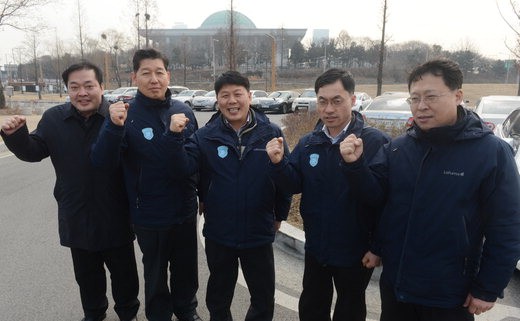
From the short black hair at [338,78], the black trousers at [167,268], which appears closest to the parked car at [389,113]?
the short black hair at [338,78]

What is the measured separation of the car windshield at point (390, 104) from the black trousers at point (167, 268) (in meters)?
8.28

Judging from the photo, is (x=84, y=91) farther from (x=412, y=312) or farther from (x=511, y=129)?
(x=511, y=129)

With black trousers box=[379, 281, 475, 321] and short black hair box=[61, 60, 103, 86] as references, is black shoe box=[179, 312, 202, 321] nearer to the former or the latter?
black trousers box=[379, 281, 475, 321]

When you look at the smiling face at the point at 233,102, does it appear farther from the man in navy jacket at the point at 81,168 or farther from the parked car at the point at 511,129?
the parked car at the point at 511,129

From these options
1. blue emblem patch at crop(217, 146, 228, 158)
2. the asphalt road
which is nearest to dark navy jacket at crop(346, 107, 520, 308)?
blue emblem patch at crop(217, 146, 228, 158)

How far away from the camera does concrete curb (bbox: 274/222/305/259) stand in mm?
4137

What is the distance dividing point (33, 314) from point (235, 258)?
170 cm

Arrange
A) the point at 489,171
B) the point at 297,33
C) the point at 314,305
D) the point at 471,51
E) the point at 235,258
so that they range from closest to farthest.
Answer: the point at 489,171 < the point at 314,305 < the point at 235,258 < the point at 471,51 < the point at 297,33

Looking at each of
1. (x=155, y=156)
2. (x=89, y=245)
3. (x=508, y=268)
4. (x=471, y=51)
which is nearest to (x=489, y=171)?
(x=508, y=268)

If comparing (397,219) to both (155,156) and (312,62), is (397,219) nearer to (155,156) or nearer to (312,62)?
(155,156)

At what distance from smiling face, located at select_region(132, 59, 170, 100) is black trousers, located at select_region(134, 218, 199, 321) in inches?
36.3

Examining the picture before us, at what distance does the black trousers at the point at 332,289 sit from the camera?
2.48 meters

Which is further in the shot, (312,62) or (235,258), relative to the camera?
(312,62)

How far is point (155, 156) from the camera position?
2.65 m
